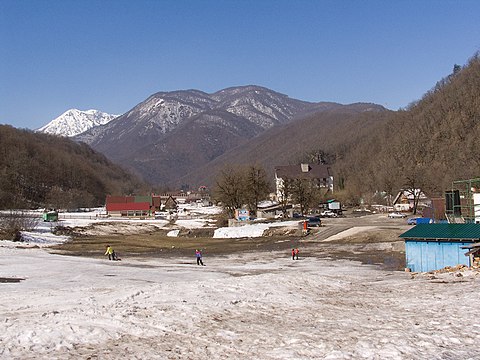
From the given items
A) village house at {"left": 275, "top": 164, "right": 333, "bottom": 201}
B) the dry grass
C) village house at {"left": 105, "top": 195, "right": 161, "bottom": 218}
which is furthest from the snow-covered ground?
village house at {"left": 275, "top": 164, "right": 333, "bottom": 201}

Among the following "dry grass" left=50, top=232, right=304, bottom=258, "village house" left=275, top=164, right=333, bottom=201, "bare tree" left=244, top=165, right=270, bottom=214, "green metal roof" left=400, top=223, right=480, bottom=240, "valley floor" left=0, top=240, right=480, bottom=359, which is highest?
"village house" left=275, top=164, right=333, bottom=201

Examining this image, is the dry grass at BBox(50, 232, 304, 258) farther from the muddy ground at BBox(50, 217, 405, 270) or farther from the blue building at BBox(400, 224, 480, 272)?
the blue building at BBox(400, 224, 480, 272)

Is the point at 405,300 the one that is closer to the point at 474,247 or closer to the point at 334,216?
the point at 474,247

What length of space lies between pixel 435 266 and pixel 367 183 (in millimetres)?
112282

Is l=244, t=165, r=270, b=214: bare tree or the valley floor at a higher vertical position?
l=244, t=165, r=270, b=214: bare tree

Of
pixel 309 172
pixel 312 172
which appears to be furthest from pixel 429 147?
pixel 309 172

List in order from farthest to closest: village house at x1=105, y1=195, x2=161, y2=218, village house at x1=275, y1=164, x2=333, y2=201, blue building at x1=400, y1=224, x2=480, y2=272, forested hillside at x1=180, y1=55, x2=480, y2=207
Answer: village house at x1=275, y1=164, x2=333, y2=201
village house at x1=105, y1=195, x2=161, y2=218
forested hillside at x1=180, y1=55, x2=480, y2=207
blue building at x1=400, y1=224, x2=480, y2=272

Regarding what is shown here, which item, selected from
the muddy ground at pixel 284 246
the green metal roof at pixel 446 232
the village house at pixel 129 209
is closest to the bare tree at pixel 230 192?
the muddy ground at pixel 284 246

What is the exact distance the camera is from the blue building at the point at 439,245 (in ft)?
95.2

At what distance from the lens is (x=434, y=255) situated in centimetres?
3019

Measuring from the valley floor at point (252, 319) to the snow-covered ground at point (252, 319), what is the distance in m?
0.03

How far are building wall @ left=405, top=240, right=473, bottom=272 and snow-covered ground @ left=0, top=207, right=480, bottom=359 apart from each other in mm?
4059

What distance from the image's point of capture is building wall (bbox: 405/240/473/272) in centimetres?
2920

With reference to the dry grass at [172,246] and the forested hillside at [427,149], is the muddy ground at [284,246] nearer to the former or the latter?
the dry grass at [172,246]
